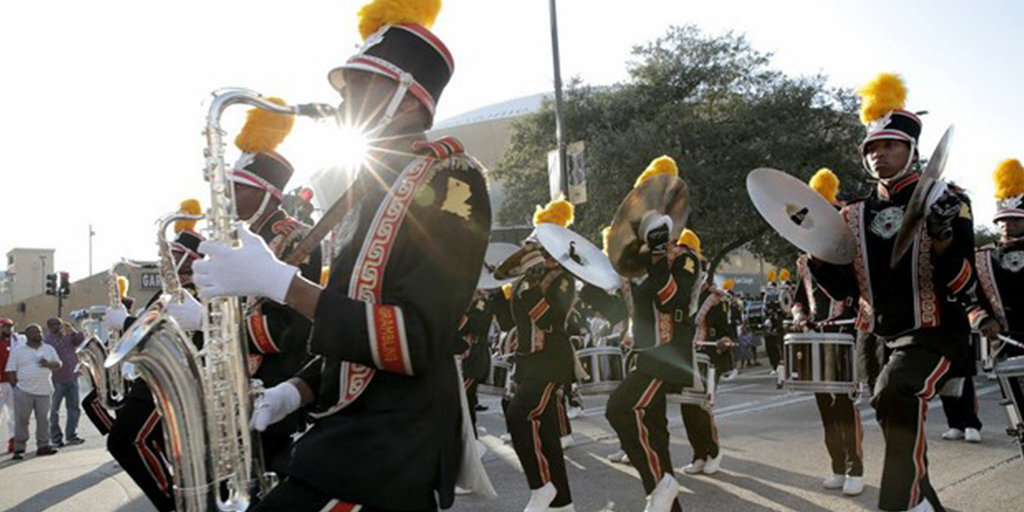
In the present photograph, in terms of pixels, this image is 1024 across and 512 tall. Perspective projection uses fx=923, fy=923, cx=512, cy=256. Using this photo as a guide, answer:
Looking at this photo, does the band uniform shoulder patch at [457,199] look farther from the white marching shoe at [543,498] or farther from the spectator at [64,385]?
the spectator at [64,385]

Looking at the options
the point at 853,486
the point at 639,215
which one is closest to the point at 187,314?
the point at 639,215

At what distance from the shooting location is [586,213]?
28.5 meters

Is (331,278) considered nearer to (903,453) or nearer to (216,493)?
(216,493)

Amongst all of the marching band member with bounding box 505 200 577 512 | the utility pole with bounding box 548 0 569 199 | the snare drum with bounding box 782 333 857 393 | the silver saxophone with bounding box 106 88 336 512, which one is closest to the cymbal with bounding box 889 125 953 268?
the snare drum with bounding box 782 333 857 393

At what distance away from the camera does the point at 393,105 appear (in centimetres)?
285

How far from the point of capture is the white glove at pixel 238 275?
2521 millimetres

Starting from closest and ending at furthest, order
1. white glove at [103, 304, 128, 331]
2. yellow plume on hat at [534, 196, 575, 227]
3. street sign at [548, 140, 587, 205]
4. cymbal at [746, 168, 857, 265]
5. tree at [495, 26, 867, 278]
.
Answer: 1. cymbal at [746, 168, 857, 265]
2. white glove at [103, 304, 128, 331]
3. yellow plume on hat at [534, 196, 575, 227]
4. street sign at [548, 140, 587, 205]
5. tree at [495, 26, 867, 278]

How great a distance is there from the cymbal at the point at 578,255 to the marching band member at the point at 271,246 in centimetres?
256

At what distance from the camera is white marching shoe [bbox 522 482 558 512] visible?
6.17 metres

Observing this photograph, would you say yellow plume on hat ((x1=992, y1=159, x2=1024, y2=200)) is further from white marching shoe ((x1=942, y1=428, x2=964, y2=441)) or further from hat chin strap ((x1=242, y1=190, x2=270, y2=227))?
hat chin strap ((x1=242, y1=190, x2=270, y2=227))

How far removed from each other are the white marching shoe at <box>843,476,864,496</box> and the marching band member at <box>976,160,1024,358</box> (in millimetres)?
1777

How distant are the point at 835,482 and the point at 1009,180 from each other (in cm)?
321

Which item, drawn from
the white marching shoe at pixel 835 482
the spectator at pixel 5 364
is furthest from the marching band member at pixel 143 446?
the spectator at pixel 5 364

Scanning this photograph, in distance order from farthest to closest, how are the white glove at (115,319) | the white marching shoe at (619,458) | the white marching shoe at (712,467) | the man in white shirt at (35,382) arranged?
the man in white shirt at (35,382)
the white marching shoe at (619,458)
the white marching shoe at (712,467)
the white glove at (115,319)
